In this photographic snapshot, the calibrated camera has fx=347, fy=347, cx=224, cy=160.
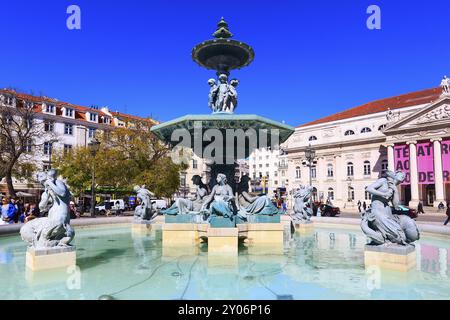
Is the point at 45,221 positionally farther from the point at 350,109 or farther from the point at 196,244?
the point at 350,109

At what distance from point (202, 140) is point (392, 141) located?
4582 cm

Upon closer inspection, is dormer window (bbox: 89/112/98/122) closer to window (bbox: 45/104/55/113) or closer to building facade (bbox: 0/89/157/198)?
building facade (bbox: 0/89/157/198)

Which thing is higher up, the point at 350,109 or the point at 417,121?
the point at 350,109

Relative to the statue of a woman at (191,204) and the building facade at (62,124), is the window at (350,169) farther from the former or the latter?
the statue of a woman at (191,204)

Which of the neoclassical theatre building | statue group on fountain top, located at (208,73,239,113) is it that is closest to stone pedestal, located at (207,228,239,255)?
statue group on fountain top, located at (208,73,239,113)

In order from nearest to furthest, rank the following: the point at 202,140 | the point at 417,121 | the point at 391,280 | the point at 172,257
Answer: the point at 391,280 < the point at 172,257 < the point at 202,140 < the point at 417,121

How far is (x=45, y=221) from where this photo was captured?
6363mm

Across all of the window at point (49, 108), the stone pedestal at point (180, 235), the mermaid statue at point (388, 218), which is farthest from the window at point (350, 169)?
the mermaid statue at point (388, 218)

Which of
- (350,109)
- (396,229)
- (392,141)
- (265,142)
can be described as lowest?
(396,229)

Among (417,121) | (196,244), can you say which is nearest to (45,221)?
(196,244)

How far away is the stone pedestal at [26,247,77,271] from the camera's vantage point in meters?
5.98

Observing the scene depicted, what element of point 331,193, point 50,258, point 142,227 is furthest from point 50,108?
point 50,258

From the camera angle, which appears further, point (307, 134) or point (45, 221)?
point (307, 134)

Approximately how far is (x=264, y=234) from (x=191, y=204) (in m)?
2.37
